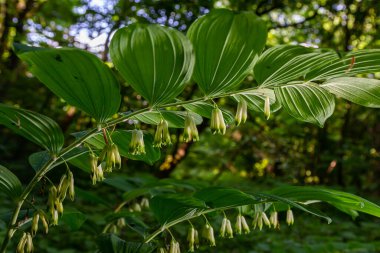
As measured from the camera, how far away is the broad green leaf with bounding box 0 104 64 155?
0.95 m

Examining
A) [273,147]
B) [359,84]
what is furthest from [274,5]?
[359,84]

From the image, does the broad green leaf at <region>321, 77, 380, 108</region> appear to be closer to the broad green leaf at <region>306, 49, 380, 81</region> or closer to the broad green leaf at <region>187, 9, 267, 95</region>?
the broad green leaf at <region>306, 49, 380, 81</region>

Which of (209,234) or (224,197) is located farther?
(209,234)

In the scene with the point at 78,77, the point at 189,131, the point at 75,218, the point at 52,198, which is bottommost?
the point at 75,218

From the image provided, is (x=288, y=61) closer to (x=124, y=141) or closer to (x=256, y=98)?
(x=256, y=98)

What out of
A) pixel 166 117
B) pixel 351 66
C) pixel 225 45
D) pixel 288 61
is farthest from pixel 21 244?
pixel 351 66

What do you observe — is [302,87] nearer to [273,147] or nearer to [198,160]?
[273,147]

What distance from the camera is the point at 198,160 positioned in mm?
6016

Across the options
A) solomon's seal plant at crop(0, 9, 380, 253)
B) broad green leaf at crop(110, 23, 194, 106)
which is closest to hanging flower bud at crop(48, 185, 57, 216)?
solomon's seal plant at crop(0, 9, 380, 253)

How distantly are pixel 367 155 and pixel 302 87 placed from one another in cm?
530

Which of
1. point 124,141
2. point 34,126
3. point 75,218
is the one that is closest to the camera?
point 34,126

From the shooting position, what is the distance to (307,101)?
1.14m

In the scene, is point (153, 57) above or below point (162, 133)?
above

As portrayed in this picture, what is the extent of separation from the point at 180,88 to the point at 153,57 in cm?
12
